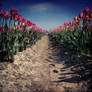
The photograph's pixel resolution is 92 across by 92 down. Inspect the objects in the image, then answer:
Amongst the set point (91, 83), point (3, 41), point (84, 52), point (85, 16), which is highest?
point (85, 16)

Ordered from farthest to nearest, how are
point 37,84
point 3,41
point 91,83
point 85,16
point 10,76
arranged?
point 85,16 < point 3,41 < point 10,76 < point 37,84 < point 91,83

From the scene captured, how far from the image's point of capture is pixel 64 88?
2.06 m

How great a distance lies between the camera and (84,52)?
3.85m

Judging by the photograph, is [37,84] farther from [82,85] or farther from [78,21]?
[78,21]

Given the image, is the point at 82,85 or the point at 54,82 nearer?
the point at 82,85

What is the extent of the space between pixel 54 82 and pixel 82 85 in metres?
0.65

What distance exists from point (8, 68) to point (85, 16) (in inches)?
149

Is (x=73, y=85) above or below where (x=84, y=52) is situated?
below

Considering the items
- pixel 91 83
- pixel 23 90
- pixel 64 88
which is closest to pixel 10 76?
pixel 23 90

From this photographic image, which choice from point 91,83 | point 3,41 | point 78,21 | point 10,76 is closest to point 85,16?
point 78,21

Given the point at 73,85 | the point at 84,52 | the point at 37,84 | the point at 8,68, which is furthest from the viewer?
the point at 84,52

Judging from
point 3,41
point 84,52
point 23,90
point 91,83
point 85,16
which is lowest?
point 23,90

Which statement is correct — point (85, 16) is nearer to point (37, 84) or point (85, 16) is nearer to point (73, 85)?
point (73, 85)

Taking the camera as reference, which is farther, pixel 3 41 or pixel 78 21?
pixel 78 21
